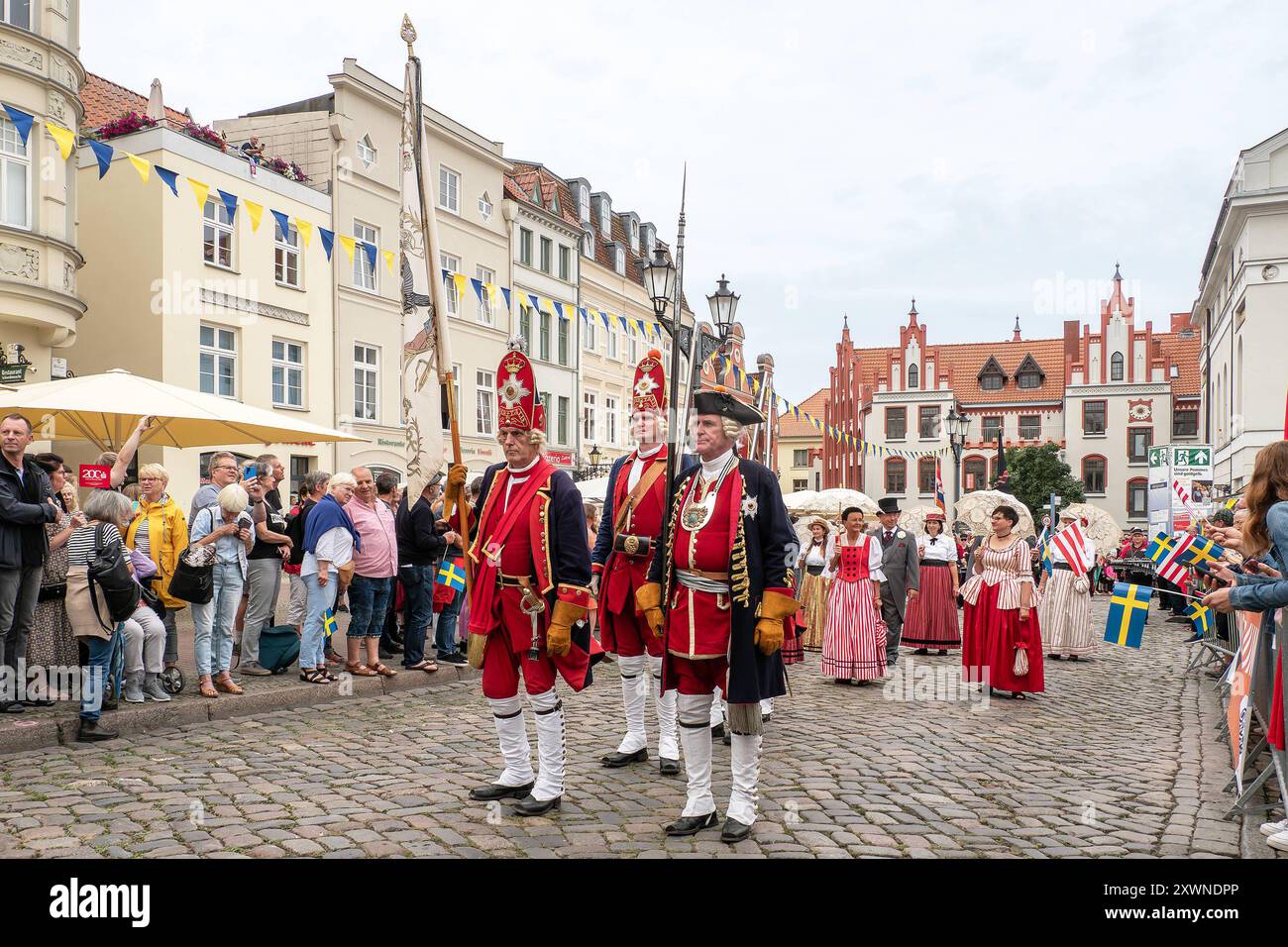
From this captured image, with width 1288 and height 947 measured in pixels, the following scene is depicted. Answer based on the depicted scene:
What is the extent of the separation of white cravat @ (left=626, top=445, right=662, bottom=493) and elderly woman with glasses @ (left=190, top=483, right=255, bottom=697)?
3495mm

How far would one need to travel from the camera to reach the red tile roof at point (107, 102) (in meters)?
21.8

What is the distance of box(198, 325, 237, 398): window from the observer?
69.8ft

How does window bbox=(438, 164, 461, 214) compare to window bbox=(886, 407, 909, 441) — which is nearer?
window bbox=(438, 164, 461, 214)

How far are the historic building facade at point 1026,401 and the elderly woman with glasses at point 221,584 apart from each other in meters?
54.3

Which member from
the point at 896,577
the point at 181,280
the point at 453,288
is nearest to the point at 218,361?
the point at 181,280

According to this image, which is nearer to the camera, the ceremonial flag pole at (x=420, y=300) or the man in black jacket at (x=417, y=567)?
the ceremonial flag pole at (x=420, y=300)

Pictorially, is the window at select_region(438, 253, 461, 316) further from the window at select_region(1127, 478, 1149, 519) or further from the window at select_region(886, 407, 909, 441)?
the window at select_region(1127, 478, 1149, 519)

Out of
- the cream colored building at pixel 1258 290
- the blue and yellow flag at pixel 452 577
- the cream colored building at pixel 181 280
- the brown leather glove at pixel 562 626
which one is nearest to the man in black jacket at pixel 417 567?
the blue and yellow flag at pixel 452 577

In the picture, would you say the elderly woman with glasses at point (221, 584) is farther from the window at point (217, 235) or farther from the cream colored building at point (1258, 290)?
the cream colored building at point (1258, 290)

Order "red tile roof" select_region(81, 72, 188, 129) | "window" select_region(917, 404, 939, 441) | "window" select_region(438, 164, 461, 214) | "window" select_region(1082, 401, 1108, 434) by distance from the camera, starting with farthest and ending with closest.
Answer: "window" select_region(917, 404, 939, 441) < "window" select_region(1082, 401, 1108, 434) < "window" select_region(438, 164, 461, 214) < "red tile roof" select_region(81, 72, 188, 129)

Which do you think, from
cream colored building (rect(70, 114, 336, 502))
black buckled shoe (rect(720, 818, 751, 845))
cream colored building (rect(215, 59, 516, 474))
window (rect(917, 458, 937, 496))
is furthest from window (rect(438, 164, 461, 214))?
window (rect(917, 458, 937, 496))

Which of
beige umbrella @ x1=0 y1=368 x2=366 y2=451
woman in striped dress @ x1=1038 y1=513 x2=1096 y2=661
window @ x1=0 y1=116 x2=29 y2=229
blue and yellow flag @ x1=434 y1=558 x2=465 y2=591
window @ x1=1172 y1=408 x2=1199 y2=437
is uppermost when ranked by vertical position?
window @ x1=0 y1=116 x2=29 y2=229

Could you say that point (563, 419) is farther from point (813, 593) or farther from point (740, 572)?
point (740, 572)

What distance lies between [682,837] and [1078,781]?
286 centimetres
